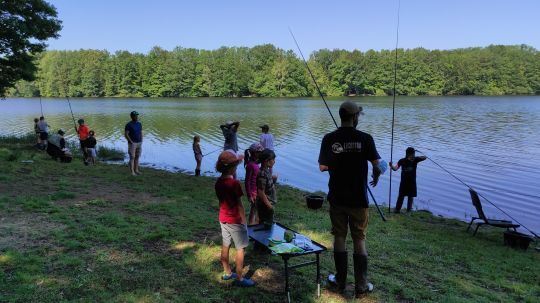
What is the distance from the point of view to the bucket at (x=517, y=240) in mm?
8078

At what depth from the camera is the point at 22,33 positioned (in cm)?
1677

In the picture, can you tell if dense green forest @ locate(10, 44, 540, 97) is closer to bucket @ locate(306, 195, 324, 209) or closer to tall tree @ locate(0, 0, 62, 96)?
tall tree @ locate(0, 0, 62, 96)

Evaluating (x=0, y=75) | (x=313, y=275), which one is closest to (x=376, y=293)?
(x=313, y=275)

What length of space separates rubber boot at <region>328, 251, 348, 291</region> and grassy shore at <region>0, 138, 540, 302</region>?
163 mm

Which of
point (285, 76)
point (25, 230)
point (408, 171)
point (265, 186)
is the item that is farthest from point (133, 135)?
point (285, 76)

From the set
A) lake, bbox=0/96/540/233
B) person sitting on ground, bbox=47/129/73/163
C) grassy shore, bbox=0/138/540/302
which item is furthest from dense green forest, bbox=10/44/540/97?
grassy shore, bbox=0/138/540/302

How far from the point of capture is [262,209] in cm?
580

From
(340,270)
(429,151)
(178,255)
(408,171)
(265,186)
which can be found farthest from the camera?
(429,151)

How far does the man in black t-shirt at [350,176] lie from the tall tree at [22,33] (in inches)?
656

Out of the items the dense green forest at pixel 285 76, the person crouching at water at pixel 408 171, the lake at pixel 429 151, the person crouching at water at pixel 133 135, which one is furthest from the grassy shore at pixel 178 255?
the dense green forest at pixel 285 76

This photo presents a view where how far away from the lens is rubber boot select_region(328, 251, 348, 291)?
15.3 ft

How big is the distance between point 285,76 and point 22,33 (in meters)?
84.5

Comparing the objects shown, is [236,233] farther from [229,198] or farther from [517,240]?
[517,240]

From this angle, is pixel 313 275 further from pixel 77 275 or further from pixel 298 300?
pixel 77 275
